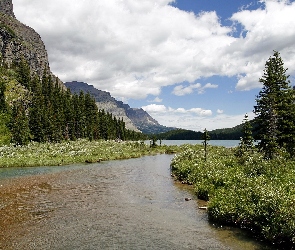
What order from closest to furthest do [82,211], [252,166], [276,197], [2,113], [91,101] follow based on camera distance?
[276,197] → [82,211] → [252,166] → [2,113] → [91,101]

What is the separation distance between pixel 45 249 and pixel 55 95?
110 meters

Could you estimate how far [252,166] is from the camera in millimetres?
30391

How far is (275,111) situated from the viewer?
41.3 meters

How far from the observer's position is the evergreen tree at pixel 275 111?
40.3 metres

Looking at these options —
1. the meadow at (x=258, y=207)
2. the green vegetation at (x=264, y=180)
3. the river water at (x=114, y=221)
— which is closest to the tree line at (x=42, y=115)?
the green vegetation at (x=264, y=180)

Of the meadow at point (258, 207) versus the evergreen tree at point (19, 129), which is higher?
the evergreen tree at point (19, 129)

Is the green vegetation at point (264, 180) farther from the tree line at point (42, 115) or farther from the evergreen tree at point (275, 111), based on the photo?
the tree line at point (42, 115)

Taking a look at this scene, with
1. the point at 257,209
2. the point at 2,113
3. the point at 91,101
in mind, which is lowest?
the point at 257,209

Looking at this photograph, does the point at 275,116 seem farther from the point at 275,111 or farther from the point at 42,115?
the point at 42,115

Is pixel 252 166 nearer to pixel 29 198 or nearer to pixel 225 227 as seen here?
pixel 225 227

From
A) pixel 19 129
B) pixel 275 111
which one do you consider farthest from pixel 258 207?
pixel 19 129

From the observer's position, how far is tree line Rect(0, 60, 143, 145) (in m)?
85.6

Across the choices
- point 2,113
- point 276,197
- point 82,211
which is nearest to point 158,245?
point 276,197

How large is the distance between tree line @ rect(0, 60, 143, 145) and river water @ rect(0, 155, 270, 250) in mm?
60166
